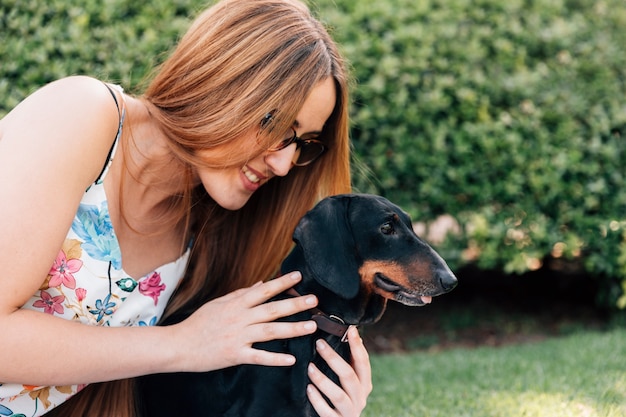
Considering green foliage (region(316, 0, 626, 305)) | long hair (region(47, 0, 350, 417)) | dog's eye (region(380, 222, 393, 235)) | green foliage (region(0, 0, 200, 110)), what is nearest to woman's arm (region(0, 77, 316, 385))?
long hair (region(47, 0, 350, 417))

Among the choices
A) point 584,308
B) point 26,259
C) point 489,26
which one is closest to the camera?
point 26,259

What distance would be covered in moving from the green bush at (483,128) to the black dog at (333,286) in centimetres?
165

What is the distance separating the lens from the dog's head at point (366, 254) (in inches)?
91.1

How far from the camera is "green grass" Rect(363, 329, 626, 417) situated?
297cm

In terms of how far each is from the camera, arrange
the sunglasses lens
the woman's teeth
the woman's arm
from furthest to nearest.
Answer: the sunglasses lens → the woman's teeth → the woman's arm

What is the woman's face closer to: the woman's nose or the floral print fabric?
the woman's nose

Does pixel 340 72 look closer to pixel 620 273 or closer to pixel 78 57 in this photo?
pixel 78 57

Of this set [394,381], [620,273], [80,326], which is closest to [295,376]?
[80,326]

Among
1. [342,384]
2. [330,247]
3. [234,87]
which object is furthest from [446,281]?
[234,87]

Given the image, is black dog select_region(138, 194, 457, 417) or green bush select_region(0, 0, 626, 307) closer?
black dog select_region(138, 194, 457, 417)

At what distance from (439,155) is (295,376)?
211 cm

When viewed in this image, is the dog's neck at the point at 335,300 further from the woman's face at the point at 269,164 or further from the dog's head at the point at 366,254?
the woman's face at the point at 269,164

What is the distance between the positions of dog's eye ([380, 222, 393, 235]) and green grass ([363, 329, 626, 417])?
93cm

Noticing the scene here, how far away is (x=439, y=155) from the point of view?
413 centimetres
